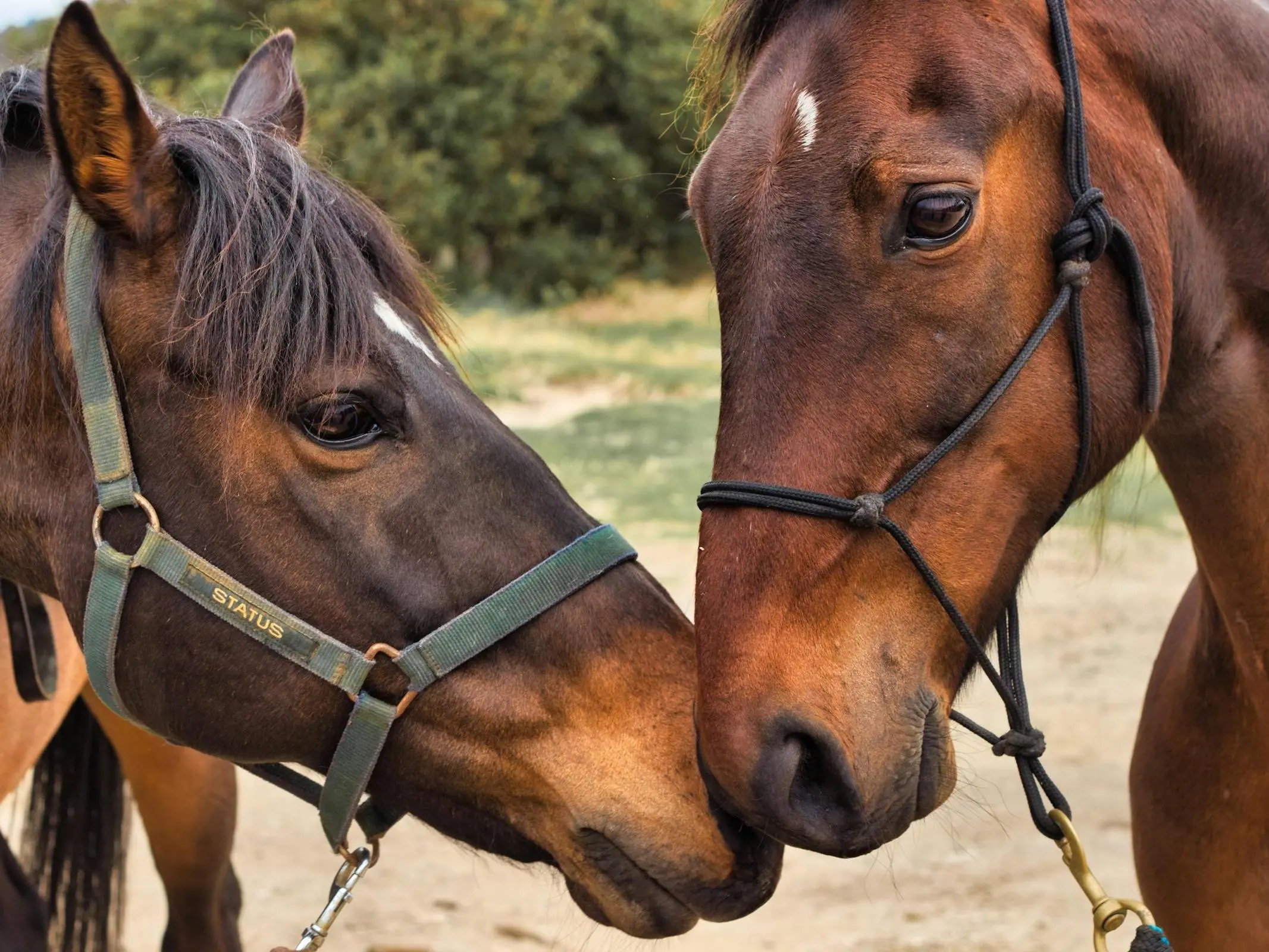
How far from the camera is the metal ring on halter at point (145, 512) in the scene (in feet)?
6.08

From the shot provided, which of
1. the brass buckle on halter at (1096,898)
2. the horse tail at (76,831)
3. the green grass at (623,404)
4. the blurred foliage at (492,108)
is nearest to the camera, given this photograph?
the brass buckle on halter at (1096,898)

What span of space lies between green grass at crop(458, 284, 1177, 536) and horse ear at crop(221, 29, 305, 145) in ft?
6.00

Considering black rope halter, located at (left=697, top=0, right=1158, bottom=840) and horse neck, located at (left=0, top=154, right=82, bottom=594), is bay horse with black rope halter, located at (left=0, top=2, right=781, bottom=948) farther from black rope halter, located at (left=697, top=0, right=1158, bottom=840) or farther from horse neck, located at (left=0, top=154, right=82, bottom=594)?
black rope halter, located at (left=697, top=0, right=1158, bottom=840)

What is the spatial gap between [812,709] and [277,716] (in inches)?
31.2

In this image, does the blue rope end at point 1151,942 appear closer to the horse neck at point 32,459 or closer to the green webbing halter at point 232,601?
the green webbing halter at point 232,601

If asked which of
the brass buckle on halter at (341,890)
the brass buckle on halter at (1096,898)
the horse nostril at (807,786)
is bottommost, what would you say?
the brass buckle on halter at (341,890)

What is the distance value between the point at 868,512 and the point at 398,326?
0.77m

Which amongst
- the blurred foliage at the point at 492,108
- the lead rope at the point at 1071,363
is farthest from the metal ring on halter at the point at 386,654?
the blurred foliage at the point at 492,108

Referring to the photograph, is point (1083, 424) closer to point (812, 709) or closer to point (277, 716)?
point (812, 709)

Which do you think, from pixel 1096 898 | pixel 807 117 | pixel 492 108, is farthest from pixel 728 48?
pixel 492 108

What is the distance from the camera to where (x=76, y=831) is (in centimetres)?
352

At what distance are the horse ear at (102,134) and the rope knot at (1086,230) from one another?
4.17 feet

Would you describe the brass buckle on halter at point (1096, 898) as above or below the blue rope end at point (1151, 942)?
above

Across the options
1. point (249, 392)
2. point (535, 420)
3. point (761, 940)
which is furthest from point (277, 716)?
point (535, 420)
